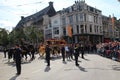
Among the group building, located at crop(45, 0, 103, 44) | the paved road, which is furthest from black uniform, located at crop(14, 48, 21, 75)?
building, located at crop(45, 0, 103, 44)

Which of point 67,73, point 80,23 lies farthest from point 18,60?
point 80,23

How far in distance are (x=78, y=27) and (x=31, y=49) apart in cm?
3341

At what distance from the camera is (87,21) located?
6512 cm

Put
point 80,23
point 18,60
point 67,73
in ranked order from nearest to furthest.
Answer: point 67,73 → point 18,60 → point 80,23

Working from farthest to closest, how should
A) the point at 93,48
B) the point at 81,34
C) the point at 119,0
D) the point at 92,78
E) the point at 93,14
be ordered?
the point at 93,14, the point at 81,34, the point at 93,48, the point at 119,0, the point at 92,78

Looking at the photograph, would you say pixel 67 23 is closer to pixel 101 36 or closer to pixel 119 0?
pixel 101 36

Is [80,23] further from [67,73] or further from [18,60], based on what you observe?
[67,73]

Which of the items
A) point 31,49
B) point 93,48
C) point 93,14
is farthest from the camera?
point 93,14

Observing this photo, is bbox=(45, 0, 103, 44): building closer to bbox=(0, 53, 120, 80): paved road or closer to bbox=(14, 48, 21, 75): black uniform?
bbox=(0, 53, 120, 80): paved road

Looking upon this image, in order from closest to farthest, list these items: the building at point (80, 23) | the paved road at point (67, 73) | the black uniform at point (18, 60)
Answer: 1. the paved road at point (67, 73)
2. the black uniform at point (18, 60)
3. the building at point (80, 23)

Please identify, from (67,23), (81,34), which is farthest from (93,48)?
(67,23)

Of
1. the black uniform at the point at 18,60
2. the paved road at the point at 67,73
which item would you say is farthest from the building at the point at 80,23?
the black uniform at the point at 18,60

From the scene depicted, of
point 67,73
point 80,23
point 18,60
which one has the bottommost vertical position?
point 67,73

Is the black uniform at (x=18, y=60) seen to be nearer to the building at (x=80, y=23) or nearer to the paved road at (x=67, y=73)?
the paved road at (x=67, y=73)
